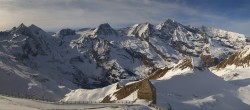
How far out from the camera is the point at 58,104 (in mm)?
109688

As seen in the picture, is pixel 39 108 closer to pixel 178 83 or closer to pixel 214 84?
pixel 178 83

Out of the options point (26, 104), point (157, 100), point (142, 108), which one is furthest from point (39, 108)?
point (157, 100)

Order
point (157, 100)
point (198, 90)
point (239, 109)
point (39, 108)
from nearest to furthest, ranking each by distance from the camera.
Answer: point (39, 108) → point (157, 100) → point (239, 109) → point (198, 90)

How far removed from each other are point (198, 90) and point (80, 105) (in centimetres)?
8378

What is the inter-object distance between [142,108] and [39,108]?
849 inches

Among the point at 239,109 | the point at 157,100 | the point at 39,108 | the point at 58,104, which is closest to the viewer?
the point at 39,108

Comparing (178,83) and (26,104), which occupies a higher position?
(26,104)

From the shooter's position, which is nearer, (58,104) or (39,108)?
(39,108)

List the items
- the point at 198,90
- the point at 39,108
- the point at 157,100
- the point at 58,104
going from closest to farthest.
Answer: the point at 39,108 < the point at 58,104 < the point at 157,100 < the point at 198,90

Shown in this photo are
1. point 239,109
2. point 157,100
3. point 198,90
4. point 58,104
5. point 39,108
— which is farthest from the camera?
point 198,90

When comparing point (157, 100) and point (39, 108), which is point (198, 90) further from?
point (39, 108)

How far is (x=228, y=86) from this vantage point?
192 metres

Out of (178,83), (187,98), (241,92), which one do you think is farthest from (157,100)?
(241,92)

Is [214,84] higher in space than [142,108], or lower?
lower
